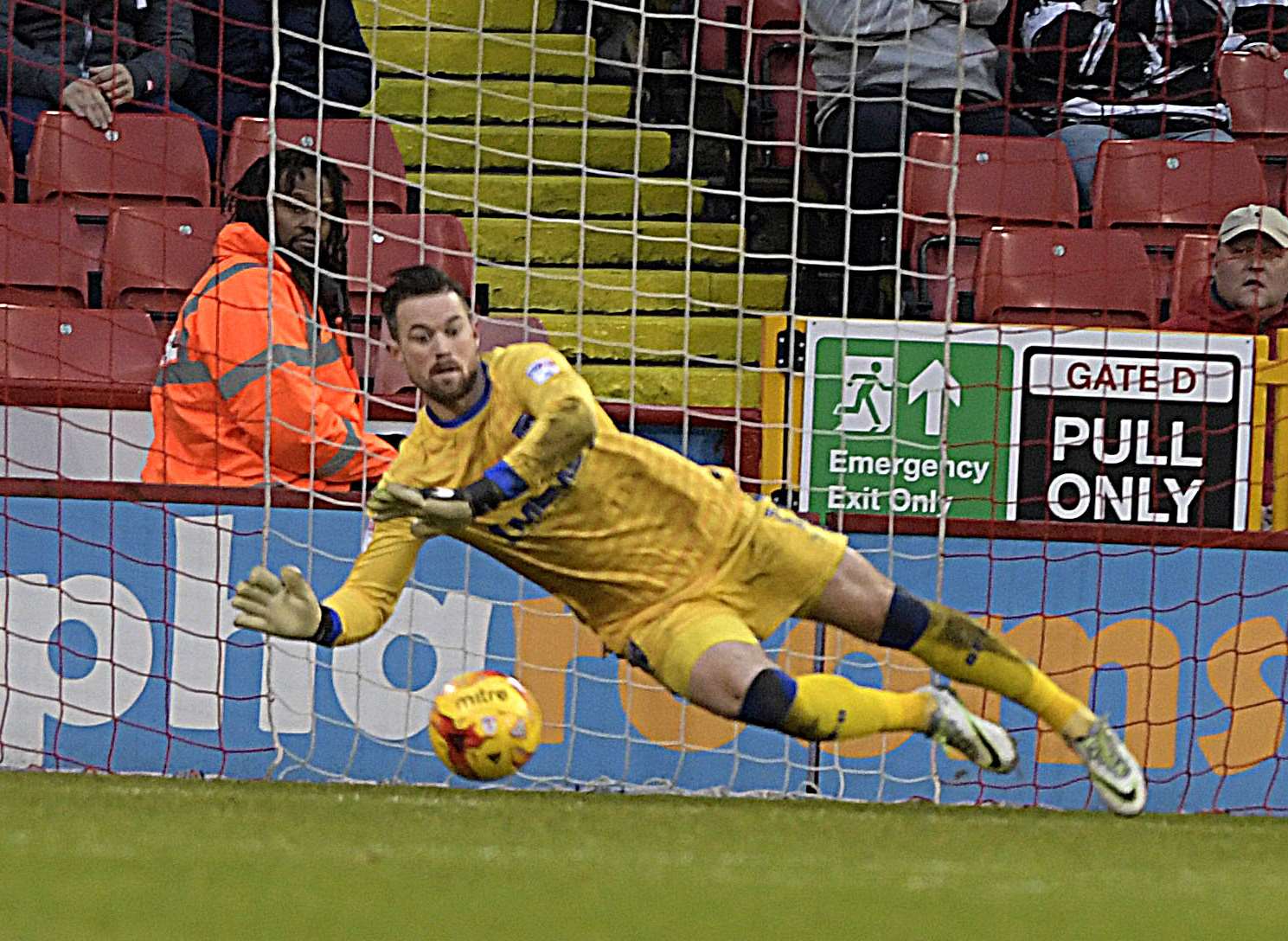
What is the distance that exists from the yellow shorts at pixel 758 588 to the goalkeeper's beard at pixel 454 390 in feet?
2.67

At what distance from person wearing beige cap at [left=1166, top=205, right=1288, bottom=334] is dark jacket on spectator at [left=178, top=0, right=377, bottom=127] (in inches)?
140

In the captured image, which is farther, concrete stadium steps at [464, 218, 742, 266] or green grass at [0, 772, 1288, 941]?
concrete stadium steps at [464, 218, 742, 266]

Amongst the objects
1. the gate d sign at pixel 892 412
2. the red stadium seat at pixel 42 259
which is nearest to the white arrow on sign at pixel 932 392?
the gate d sign at pixel 892 412

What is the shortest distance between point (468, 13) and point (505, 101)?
1.53 feet

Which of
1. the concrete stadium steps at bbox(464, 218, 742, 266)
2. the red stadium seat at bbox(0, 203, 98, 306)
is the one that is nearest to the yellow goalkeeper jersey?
the red stadium seat at bbox(0, 203, 98, 306)

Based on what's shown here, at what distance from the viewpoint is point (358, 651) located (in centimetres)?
690

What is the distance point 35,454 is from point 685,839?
3182 millimetres

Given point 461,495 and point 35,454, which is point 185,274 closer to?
A: point 35,454

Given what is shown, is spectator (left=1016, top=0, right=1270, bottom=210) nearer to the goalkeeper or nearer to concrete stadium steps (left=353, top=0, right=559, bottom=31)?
concrete stadium steps (left=353, top=0, right=559, bottom=31)

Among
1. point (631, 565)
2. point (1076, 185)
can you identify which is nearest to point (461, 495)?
point (631, 565)

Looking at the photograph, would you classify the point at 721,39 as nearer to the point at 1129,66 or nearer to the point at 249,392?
the point at 1129,66

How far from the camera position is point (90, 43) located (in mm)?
8883

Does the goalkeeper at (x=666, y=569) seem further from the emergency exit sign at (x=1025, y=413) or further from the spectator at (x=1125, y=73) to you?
the spectator at (x=1125, y=73)

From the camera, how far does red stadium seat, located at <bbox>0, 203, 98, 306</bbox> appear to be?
8344 mm
